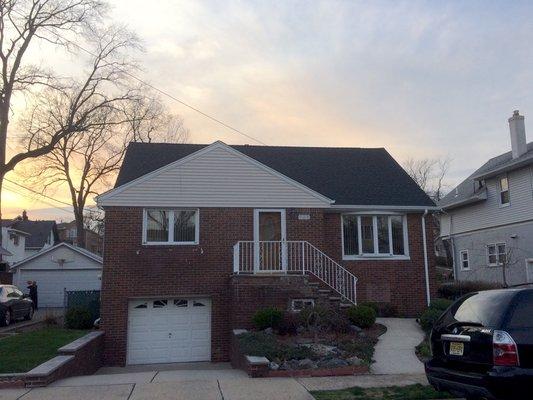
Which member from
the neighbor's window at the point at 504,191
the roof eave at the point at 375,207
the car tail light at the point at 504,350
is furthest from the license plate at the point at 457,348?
the neighbor's window at the point at 504,191

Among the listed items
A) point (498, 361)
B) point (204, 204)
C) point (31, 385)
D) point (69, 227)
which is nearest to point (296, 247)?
point (204, 204)

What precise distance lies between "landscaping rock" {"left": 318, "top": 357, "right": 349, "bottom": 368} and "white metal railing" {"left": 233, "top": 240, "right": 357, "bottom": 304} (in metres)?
5.55

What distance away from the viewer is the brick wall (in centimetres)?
1603

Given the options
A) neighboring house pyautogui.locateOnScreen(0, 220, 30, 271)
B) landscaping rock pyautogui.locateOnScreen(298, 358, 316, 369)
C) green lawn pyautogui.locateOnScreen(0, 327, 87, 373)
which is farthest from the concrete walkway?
neighboring house pyautogui.locateOnScreen(0, 220, 30, 271)

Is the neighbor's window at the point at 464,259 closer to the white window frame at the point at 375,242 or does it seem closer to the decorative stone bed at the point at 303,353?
the white window frame at the point at 375,242

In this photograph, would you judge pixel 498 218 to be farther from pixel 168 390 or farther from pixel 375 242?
pixel 168 390

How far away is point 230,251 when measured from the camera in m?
17.2

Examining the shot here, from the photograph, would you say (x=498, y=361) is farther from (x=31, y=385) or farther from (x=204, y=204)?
(x=204, y=204)

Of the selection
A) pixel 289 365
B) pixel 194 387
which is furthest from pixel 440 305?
pixel 194 387

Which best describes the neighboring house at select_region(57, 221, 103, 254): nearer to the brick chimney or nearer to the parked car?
the parked car

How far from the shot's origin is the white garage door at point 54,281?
32750mm

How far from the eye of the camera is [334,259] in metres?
18.4

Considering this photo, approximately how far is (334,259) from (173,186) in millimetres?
6217

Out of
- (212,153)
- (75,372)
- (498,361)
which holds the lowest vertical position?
(75,372)
